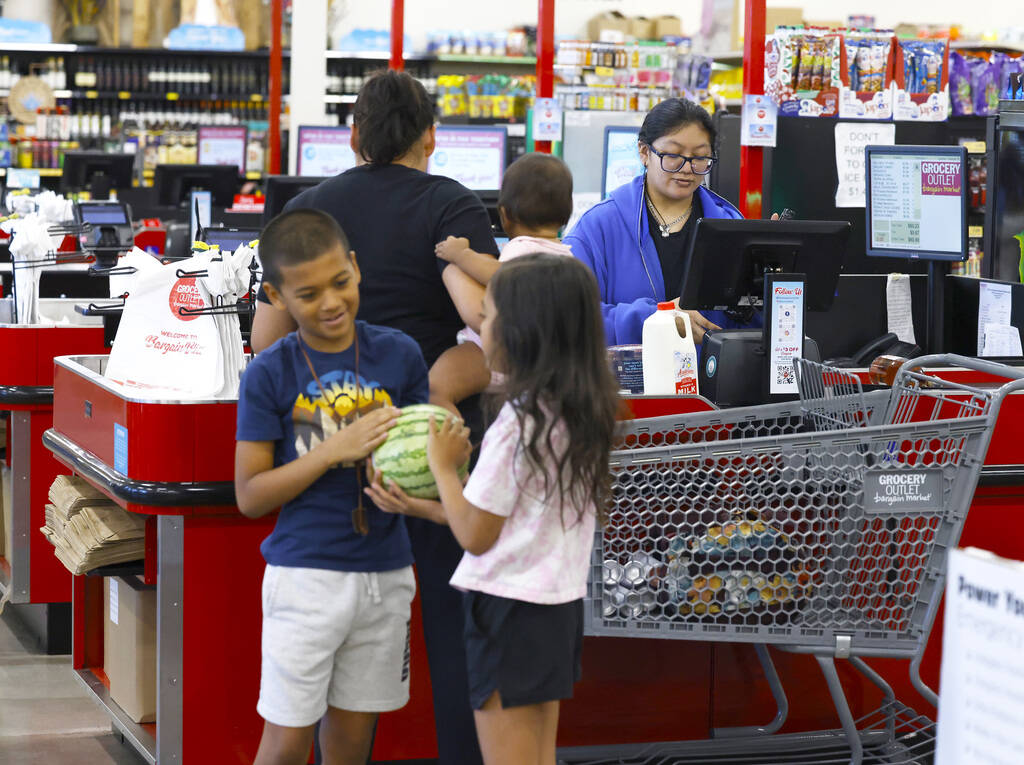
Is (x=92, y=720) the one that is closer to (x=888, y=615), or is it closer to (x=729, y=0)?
(x=888, y=615)

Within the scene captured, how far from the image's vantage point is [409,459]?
7.55 feet

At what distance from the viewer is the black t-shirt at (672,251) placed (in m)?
3.77

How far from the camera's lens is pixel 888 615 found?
271 centimetres

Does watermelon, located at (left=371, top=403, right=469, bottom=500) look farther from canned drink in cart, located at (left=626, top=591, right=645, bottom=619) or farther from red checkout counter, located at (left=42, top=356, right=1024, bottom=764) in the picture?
red checkout counter, located at (left=42, top=356, right=1024, bottom=764)

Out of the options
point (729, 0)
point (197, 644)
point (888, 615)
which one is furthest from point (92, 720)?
point (729, 0)

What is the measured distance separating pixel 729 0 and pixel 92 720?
9.66 meters

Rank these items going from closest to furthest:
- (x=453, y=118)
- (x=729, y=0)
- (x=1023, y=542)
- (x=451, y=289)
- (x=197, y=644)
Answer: (x=451, y=289)
(x=197, y=644)
(x=1023, y=542)
(x=453, y=118)
(x=729, y=0)

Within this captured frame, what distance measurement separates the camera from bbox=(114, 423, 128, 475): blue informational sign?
2941 mm

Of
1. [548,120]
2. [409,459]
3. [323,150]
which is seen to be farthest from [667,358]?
[323,150]

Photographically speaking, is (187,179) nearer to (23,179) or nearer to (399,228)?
(23,179)

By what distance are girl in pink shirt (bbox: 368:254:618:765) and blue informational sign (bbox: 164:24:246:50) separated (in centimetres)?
1269

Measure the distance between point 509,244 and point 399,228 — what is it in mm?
205

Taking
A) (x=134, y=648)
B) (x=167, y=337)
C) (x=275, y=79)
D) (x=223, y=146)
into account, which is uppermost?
(x=275, y=79)

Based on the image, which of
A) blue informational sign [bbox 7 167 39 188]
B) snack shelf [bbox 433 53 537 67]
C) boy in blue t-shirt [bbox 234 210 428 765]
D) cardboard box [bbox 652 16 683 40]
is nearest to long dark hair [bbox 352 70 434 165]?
boy in blue t-shirt [bbox 234 210 428 765]
